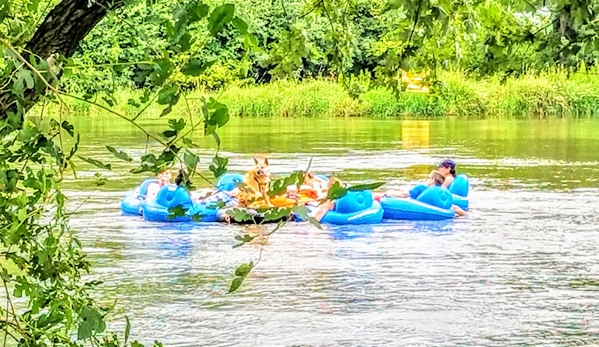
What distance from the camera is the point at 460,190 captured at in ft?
42.0

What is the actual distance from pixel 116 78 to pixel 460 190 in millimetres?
11009

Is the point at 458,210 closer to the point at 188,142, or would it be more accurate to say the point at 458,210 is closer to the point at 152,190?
the point at 152,190

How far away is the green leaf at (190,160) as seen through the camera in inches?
72.6

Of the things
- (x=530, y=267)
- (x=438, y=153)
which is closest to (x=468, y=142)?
(x=438, y=153)

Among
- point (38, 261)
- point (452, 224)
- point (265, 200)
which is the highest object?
point (265, 200)

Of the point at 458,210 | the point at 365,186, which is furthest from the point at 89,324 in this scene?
the point at 458,210

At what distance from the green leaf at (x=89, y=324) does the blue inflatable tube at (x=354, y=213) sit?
10.1 meters

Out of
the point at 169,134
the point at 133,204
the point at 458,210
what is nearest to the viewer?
the point at 169,134

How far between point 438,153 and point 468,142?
2569 millimetres

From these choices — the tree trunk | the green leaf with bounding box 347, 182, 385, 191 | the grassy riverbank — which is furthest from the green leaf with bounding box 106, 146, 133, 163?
the grassy riverbank

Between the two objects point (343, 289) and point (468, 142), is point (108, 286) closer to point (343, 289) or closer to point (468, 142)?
point (343, 289)

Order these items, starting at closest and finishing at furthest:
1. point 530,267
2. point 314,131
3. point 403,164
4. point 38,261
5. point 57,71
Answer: point 57,71 < point 38,261 < point 530,267 < point 403,164 < point 314,131

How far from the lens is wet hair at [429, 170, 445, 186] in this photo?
12.8 meters

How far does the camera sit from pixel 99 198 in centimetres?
1427
